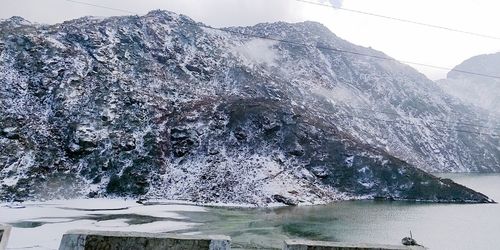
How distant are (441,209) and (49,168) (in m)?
72.3

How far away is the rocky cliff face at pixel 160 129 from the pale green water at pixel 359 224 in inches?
422

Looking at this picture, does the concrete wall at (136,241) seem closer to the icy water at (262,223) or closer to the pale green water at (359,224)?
the icy water at (262,223)

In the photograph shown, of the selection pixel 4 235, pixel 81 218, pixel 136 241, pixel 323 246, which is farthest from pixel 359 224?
pixel 4 235

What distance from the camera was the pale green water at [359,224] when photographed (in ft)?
141

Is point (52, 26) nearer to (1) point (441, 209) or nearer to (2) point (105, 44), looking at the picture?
(2) point (105, 44)

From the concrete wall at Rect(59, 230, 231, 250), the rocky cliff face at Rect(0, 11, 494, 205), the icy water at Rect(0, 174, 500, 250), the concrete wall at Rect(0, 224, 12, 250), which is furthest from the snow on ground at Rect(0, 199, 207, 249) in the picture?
the concrete wall at Rect(59, 230, 231, 250)

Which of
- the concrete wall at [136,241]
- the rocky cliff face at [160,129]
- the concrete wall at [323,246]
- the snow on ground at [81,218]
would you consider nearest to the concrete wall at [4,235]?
the concrete wall at [136,241]

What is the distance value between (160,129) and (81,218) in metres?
40.0

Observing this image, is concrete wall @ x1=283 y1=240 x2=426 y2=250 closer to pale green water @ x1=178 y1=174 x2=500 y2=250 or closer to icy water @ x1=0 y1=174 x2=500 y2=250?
icy water @ x1=0 y1=174 x2=500 y2=250

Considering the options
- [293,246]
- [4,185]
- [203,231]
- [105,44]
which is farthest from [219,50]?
[293,246]

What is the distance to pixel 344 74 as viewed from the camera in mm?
190750

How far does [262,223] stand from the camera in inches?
2020

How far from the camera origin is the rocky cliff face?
69.2 meters

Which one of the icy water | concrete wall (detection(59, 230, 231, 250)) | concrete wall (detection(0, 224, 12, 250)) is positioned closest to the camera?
concrete wall (detection(0, 224, 12, 250))
